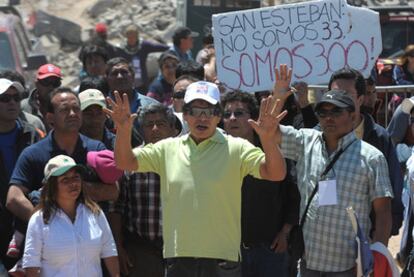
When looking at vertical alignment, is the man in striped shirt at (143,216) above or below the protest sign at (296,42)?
below

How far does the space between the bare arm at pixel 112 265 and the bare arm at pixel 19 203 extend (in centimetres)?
64

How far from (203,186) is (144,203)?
1346 millimetres

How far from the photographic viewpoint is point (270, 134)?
20.0 ft

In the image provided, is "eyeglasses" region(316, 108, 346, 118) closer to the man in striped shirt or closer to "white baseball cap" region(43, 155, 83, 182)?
the man in striped shirt

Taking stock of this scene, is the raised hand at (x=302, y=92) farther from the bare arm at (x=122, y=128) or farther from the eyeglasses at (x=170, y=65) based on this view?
the eyeglasses at (x=170, y=65)

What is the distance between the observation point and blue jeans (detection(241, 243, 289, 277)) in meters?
7.49

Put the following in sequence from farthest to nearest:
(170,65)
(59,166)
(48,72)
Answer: (170,65)
(48,72)
(59,166)

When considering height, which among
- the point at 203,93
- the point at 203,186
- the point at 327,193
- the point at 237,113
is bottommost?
the point at 327,193

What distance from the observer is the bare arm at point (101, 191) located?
7425mm

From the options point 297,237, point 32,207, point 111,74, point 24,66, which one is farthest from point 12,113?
point 24,66

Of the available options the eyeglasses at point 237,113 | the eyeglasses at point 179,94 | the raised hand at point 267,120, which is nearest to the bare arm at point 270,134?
the raised hand at point 267,120

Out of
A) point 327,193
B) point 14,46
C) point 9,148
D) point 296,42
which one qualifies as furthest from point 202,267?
point 14,46

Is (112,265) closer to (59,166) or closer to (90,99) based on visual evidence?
(59,166)

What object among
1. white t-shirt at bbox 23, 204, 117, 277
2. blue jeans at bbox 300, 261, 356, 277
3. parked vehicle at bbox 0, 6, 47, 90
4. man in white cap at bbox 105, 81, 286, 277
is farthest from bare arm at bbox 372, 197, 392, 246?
parked vehicle at bbox 0, 6, 47, 90
